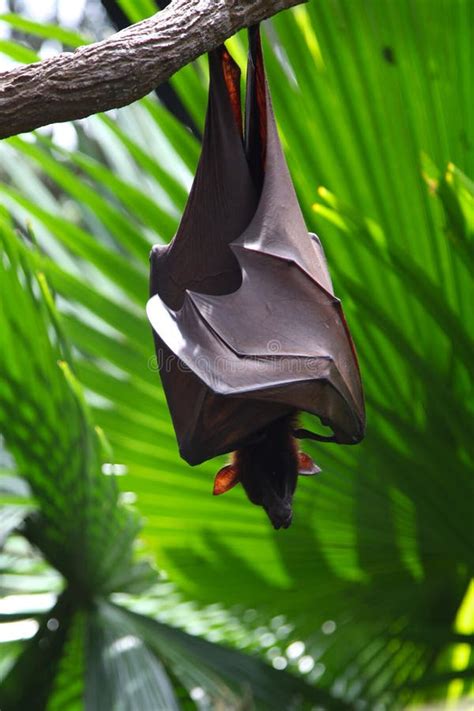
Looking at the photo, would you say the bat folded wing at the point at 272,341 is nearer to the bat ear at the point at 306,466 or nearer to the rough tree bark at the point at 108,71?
the bat ear at the point at 306,466

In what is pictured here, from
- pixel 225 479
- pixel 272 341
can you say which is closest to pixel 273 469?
pixel 225 479

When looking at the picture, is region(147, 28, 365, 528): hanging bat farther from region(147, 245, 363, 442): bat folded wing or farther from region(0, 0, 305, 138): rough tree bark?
region(0, 0, 305, 138): rough tree bark

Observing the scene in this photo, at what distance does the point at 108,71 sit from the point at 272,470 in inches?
47.4

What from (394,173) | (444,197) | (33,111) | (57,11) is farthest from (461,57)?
(57,11)

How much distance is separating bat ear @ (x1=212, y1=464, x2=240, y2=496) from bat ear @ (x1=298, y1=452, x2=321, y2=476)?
167mm

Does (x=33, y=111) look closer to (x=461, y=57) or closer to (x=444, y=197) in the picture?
(x=444, y=197)

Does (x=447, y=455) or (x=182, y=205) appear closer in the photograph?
(x=447, y=455)

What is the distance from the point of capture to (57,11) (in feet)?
21.2

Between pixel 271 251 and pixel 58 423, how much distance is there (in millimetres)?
622

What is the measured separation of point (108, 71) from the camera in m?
1.52

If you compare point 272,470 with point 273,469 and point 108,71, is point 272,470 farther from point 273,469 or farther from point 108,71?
point 108,71

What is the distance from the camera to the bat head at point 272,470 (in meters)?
2.30

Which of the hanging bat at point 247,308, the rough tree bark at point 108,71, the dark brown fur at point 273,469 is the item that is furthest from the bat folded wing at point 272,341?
the rough tree bark at point 108,71

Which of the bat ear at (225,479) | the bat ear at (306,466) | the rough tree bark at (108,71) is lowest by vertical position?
the bat ear at (306,466)
